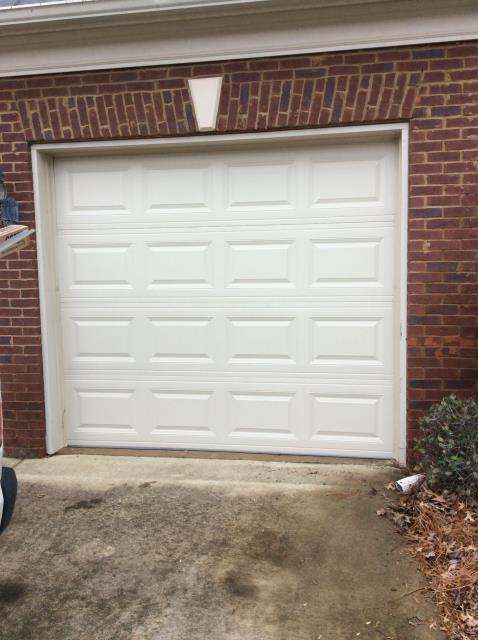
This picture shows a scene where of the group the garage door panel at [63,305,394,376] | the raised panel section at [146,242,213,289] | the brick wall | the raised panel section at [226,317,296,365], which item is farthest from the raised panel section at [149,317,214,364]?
the brick wall

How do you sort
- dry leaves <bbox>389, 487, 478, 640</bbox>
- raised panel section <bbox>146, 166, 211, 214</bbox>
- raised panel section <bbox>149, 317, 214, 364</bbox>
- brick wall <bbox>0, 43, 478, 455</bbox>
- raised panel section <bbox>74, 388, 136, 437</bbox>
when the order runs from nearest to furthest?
1. dry leaves <bbox>389, 487, 478, 640</bbox>
2. brick wall <bbox>0, 43, 478, 455</bbox>
3. raised panel section <bbox>146, 166, 211, 214</bbox>
4. raised panel section <bbox>149, 317, 214, 364</bbox>
5. raised panel section <bbox>74, 388, 136, 437</bbox>

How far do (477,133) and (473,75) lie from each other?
1.27 ft

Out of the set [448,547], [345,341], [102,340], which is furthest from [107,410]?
[448,547]

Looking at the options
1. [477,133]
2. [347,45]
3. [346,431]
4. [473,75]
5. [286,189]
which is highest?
[347,45]

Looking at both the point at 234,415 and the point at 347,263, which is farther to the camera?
the point at 234,415

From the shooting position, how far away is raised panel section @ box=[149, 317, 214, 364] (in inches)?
178

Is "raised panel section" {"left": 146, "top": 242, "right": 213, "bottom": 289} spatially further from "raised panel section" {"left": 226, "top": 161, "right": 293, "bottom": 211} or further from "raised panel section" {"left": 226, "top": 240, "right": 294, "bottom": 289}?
"raised panel section" {"left": 226, "top": 161, "right": 293, "bottom": 211}

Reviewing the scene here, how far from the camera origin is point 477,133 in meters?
3.88

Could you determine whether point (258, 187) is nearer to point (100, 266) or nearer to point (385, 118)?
point (385, 118)

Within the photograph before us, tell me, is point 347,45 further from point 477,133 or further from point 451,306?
point 451,306

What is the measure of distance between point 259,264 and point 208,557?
2.19m

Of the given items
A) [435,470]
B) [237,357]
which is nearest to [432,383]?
[435,470]

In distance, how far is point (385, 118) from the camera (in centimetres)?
394

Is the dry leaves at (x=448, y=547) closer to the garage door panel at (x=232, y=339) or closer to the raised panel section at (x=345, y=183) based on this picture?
the garage door panel at (x=232, y=339)
